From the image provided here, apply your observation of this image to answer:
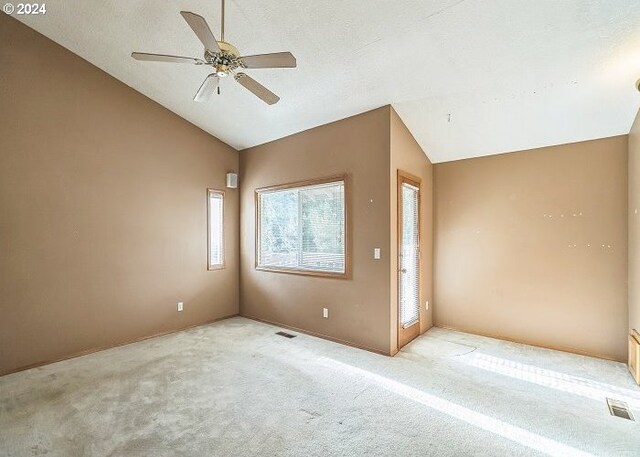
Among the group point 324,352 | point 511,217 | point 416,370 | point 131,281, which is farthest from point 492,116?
point 131,281

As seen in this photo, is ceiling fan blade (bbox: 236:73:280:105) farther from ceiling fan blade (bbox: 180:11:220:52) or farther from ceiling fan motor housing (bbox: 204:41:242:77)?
ceiling fan blade (bbox: 180:11:220:52)

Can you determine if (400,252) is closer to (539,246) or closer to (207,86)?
(539,246)

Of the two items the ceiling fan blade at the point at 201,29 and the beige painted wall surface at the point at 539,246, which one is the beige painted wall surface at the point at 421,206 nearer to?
the beige painted wall surface at the point at 539,246

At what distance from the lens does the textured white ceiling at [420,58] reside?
7.72 feet

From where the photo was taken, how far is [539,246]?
3.82 metres

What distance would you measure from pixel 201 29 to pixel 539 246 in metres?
4.20

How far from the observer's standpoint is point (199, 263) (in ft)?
15.7

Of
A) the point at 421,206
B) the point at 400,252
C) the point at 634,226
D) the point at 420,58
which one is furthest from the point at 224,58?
the point at 634,226

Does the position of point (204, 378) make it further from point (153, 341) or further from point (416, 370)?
point (416, 370)

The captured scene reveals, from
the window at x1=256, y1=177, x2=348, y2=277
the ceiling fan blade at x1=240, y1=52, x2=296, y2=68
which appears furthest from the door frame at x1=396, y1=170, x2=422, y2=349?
the ceiling fan blade at x1=240, y1=52, x2=296, y2=68

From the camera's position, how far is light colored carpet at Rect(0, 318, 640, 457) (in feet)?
6.73

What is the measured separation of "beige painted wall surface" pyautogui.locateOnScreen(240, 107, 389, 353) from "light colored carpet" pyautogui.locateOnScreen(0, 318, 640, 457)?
44 cm

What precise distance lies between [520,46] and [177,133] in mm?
4235

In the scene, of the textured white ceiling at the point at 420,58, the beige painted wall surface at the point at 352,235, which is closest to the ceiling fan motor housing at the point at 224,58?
the textured white ceiling at the point at 420,58
